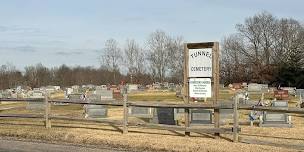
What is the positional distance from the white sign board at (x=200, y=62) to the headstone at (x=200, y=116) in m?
3.47

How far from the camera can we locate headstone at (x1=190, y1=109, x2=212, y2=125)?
711 inches

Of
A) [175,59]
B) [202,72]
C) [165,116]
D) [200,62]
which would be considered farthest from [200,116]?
[175,59]

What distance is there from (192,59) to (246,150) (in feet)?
12.6

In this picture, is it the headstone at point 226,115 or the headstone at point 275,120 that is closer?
the headstone at point 275,120

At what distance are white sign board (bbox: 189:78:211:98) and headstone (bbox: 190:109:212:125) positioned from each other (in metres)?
3.19

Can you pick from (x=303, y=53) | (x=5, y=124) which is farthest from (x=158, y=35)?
(x=5, y=124)

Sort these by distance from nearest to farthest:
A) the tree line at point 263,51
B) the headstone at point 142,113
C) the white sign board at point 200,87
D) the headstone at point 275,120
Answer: the white sign board at point 200,87, the headstone at point 275,120, the headstone at point 142,113, the tree line at point 263,51

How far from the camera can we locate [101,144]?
539 inches

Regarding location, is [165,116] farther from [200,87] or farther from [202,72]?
[202,72]

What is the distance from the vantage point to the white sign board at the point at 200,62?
14.6m

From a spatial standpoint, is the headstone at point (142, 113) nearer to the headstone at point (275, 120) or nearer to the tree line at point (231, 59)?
the headstone at point (275, 120)

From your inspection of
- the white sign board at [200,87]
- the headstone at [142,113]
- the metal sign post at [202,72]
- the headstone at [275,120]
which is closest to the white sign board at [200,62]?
the metal sign post at [202,72]

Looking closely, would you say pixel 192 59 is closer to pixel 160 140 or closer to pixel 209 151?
pixel 160 140

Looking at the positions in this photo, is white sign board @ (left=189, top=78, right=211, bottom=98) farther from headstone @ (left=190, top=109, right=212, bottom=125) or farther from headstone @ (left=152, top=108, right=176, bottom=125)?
headstone @ (left=152, top=108, right=176, bottom=125)
